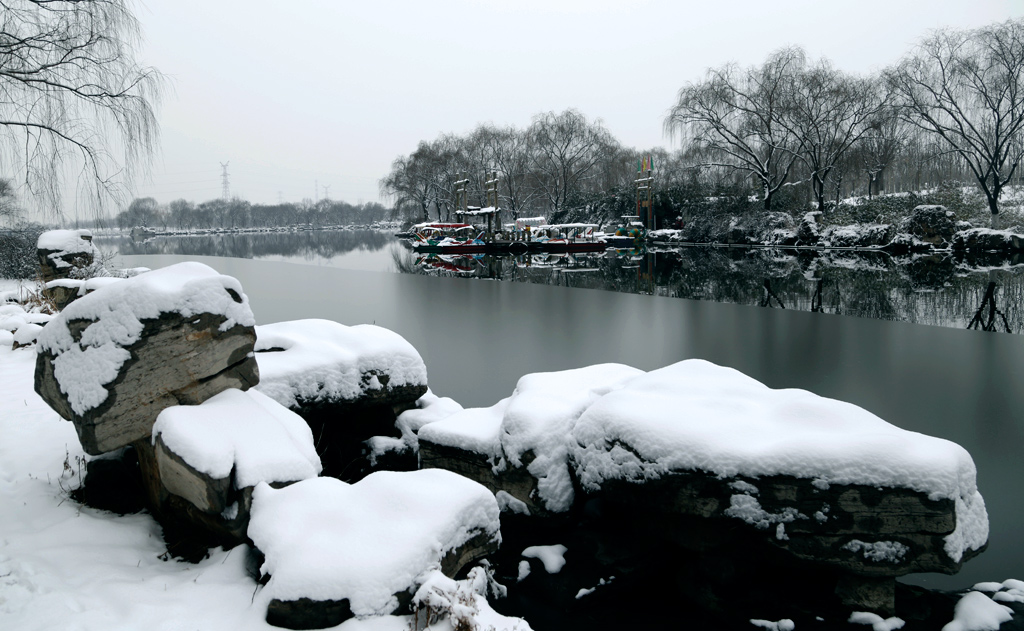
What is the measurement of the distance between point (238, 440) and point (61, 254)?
1225cm

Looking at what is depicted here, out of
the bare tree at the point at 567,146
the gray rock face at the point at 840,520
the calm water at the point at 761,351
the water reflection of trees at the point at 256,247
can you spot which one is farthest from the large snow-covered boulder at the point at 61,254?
the bare tree at the point at 567,146

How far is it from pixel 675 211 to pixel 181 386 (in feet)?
151

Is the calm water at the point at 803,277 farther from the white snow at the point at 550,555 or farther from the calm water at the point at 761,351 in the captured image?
the white snow at the point at 550,555

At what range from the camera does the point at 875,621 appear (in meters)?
3.70

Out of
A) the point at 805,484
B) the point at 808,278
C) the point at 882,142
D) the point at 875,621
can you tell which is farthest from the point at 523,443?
the point at 882,142

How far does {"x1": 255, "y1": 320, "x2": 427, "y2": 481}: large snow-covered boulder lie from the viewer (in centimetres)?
565

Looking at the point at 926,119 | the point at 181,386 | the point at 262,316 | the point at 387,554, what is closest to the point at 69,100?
the point at 181,386

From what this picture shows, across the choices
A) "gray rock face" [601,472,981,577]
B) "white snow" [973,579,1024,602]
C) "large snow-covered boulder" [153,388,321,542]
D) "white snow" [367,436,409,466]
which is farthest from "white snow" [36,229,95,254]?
"white snow" [973,579,1024,602]

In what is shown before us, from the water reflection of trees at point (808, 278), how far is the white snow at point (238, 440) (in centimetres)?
1375

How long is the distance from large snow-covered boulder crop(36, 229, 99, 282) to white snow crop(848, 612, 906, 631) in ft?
47.4

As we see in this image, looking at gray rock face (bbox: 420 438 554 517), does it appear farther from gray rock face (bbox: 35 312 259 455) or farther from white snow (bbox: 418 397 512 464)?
gray rock face (bbox: 35 312 259 455)

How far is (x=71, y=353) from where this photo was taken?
3953 mm

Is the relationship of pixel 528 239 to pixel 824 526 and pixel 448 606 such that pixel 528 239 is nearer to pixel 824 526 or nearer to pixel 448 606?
pixel 824 526

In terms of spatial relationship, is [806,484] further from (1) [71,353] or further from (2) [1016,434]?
(2) [1016,434]
